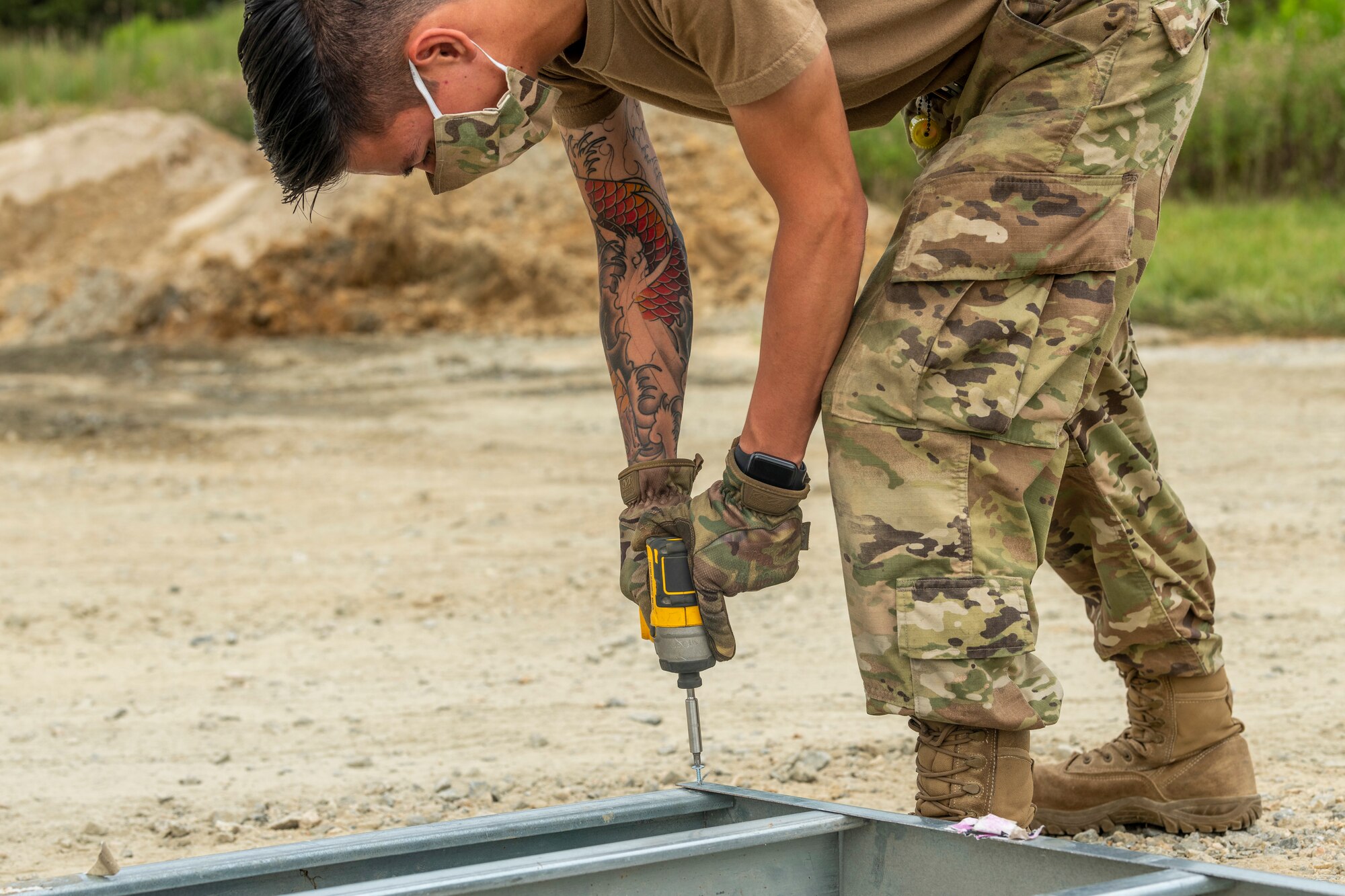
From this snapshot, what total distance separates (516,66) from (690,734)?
102 centimetres

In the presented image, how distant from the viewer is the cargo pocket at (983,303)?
1.86 meters

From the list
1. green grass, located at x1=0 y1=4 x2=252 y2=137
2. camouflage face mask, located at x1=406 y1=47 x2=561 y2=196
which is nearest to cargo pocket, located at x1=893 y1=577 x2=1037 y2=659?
camouflage face mask, located at x1=406 y1=47 x2=561 y2=196

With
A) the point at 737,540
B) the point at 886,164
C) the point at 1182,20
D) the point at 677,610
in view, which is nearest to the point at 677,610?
the point at 677,610

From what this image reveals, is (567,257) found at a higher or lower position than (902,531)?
higher

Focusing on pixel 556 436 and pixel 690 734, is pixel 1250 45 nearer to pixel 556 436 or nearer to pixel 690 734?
pixel 556 436

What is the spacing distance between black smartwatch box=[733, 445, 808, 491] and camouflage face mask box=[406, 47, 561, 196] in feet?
1.65

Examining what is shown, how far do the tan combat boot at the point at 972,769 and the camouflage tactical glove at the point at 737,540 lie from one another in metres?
0.30

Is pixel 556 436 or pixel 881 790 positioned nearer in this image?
pixel 881 790

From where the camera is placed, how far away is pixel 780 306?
186 cm

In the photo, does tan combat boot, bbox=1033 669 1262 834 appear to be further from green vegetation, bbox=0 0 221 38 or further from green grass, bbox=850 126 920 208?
green vegetation, bbox=0 0 221 38

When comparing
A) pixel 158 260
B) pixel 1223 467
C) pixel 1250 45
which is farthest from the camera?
pixel 1250 45

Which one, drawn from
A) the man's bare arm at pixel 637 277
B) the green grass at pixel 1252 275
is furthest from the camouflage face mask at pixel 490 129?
the green grass at pixel 1252 275

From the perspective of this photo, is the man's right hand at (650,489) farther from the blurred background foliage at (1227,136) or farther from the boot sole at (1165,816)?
the blurred background foliage at (1227,136)

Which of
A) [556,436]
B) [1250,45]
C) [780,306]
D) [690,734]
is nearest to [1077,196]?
[780,306]
